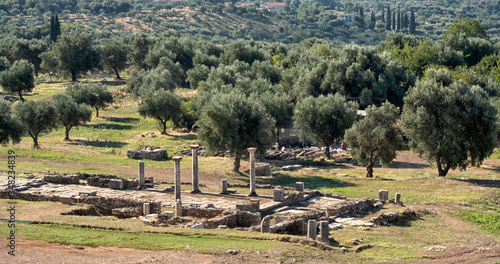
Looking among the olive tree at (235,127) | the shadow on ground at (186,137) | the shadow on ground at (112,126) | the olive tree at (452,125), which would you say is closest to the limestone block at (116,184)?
the olive tree at (235,127)

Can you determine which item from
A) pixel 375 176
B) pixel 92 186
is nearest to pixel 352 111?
pixel 375 176

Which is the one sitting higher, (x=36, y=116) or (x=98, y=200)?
(x=36, y=116)

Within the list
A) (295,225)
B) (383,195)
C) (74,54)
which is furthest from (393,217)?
(74,54)

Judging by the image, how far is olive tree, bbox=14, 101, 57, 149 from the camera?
241ft

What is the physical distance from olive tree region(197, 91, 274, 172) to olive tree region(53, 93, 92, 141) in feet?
70.2

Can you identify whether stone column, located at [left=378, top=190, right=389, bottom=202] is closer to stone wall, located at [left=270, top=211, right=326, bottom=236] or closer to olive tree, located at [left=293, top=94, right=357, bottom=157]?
stone wall, located at [left=270, top=211, right=326, bottom=236]

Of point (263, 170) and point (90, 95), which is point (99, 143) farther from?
point (263, 170)

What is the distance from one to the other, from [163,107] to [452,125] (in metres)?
36.1

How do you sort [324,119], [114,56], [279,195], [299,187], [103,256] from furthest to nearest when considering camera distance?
[114,56] → [324,119] → [299,187] → [279,195] → [103,256]

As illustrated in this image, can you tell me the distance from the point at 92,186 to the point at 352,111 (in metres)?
33.9

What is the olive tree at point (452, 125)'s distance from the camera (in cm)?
6025

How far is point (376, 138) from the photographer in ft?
207

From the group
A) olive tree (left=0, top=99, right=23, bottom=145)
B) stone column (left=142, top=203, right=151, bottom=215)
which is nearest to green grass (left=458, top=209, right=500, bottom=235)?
stone column (left=142, top=203, right=151, bottom=215)

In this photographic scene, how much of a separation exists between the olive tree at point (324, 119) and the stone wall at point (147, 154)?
15.5 metres
